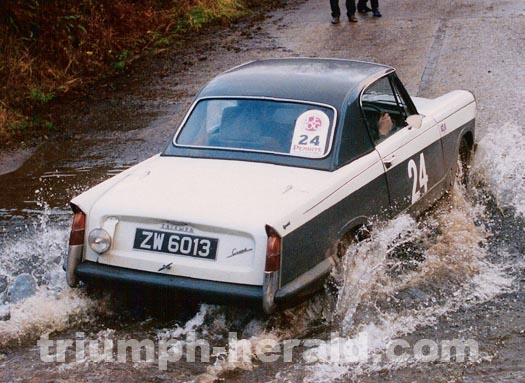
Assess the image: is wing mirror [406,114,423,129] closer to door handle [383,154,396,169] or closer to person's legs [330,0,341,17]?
door handle [383,154,396,169]

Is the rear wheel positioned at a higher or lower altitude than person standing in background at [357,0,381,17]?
higher

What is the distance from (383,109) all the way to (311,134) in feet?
3.09

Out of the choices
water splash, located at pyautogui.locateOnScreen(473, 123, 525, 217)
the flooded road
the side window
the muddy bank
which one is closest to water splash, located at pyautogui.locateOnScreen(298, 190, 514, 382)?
the flooded road

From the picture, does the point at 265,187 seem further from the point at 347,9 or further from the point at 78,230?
the point at 347,9

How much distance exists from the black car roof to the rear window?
0.08 meters

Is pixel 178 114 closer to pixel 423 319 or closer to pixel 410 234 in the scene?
pixel 410 234

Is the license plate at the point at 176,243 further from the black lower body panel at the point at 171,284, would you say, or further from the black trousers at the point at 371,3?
the black trousers at the point at 371,3

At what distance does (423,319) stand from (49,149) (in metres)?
6.27

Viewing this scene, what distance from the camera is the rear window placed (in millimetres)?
6637

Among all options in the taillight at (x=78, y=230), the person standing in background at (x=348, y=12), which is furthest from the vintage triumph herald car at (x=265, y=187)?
the person standing in background at (x=348, y=12)

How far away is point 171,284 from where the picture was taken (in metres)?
5.83

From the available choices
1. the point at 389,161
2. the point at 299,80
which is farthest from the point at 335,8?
the point at 389,161

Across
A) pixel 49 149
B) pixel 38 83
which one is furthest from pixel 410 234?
pixel 38 83

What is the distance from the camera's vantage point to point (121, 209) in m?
6.05
